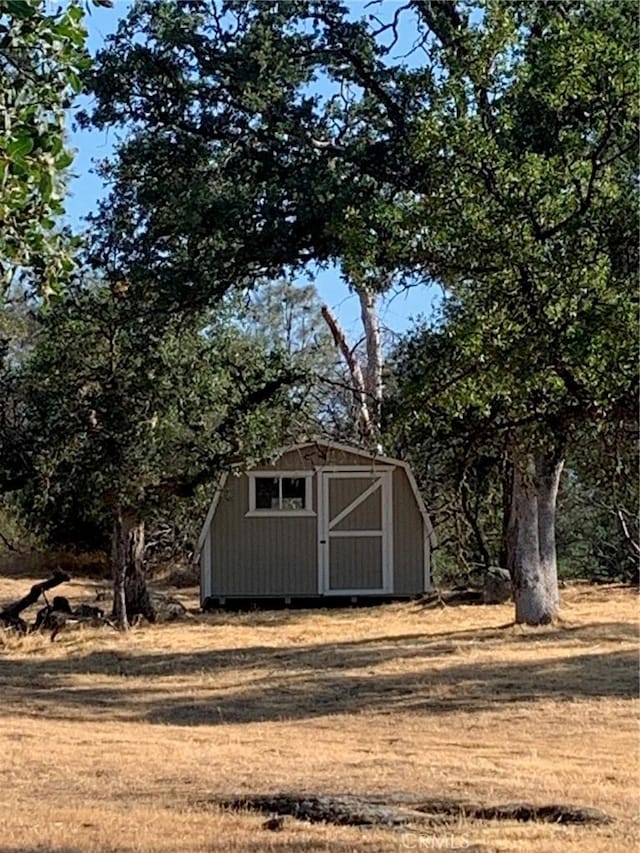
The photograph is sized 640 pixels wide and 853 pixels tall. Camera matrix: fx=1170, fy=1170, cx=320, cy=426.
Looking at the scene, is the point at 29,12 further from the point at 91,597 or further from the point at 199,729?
the point at 91,597

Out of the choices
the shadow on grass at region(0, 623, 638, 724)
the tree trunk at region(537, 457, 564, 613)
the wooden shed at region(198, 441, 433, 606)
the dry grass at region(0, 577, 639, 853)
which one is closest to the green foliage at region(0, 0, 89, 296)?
the dry grass at region(0, 577, 639, 853)

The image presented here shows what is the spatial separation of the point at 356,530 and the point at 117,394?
7839mm

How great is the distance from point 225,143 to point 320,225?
5.82 ft

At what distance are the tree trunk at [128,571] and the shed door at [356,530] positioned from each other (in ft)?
12.8

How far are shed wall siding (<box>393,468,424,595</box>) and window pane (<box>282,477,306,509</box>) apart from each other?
5.65 feet

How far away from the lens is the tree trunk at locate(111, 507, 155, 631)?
54.7 ft

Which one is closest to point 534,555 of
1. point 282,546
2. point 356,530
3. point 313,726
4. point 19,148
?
point 313,726

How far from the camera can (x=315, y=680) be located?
42.3 ft

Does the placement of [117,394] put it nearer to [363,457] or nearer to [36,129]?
[363,457]

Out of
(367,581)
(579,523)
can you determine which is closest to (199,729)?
(367,581)

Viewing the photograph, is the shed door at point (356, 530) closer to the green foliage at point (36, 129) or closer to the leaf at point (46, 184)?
the green foliage at point (36, 129)

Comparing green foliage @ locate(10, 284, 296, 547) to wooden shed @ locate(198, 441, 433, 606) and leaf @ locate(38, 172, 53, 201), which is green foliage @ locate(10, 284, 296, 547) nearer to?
wooden shed @ locate(198, 441, 433, 606)

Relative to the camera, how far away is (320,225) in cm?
1150

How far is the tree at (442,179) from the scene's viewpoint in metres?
7.09
